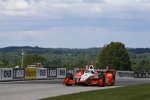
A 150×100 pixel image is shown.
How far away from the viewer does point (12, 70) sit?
46.7 metres

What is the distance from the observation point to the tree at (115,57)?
118 metres

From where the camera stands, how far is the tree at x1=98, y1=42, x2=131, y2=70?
117875mm

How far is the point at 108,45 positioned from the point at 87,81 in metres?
89.8

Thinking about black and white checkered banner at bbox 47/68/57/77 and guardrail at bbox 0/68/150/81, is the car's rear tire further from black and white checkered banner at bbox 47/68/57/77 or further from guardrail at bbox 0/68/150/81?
black and white checkered banner at bbox 47/68/57/77

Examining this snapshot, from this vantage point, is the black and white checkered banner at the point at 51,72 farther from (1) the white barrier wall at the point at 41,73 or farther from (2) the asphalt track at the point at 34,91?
(2) the asphalt track at the point at 34,91

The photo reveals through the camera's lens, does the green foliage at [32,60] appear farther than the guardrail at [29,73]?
Yes

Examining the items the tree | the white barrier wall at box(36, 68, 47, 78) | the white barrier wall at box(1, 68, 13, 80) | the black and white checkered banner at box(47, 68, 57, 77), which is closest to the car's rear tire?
the white barrier wall at box(1, 68, 13, 80)

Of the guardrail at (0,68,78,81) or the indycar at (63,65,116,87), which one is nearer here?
the indycar at (63,65,116,87)

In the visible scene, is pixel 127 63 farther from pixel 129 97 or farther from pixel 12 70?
Result: pixel 129 97

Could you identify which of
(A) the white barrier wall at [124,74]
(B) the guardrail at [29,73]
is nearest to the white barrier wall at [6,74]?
(B) the guardrail at [29,73]

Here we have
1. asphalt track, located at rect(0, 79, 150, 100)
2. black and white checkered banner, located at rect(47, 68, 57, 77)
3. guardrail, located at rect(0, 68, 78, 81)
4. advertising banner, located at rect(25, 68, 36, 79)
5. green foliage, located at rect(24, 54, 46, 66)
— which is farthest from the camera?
green foliage, located at rect(24, 54, 46, 66)

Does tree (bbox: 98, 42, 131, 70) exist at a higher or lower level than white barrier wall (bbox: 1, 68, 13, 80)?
higher

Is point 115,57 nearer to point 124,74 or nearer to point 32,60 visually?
point 124,74

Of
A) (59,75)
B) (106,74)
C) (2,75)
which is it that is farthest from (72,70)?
(106,74)
